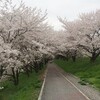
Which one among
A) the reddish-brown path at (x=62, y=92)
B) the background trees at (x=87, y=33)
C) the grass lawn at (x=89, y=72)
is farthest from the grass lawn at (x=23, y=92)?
the background trees at (x=87, y=33)

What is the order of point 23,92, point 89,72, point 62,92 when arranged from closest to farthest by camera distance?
point 62,92 → point 23,92 → point 89,72

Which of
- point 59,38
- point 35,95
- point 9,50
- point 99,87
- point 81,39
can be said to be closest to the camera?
point 35,95

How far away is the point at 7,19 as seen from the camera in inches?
1022

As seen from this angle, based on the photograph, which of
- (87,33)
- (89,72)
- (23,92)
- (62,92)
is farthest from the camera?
(87,33)

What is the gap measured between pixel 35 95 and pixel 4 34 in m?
6.87

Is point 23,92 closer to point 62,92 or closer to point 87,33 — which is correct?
point 62,92

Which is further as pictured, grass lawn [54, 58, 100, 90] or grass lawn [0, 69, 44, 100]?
grass lawn [54, 58, 100, 90]

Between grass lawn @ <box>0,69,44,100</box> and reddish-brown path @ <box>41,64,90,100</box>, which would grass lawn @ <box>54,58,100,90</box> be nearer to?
reddish-brown path @ <box>41,64,90,100</box>

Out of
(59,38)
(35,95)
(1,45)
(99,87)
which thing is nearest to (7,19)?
(1,45)

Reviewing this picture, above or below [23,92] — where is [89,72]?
above

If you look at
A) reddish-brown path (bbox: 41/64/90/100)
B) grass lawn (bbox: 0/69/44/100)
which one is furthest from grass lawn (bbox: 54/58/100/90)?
grass lawn (bbox: 0/69/44/100)

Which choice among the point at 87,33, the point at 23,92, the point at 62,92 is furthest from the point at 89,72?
the point at 23,92

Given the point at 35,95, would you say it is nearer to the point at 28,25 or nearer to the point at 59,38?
the point at 28,25

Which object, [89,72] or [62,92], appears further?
[89,72]
